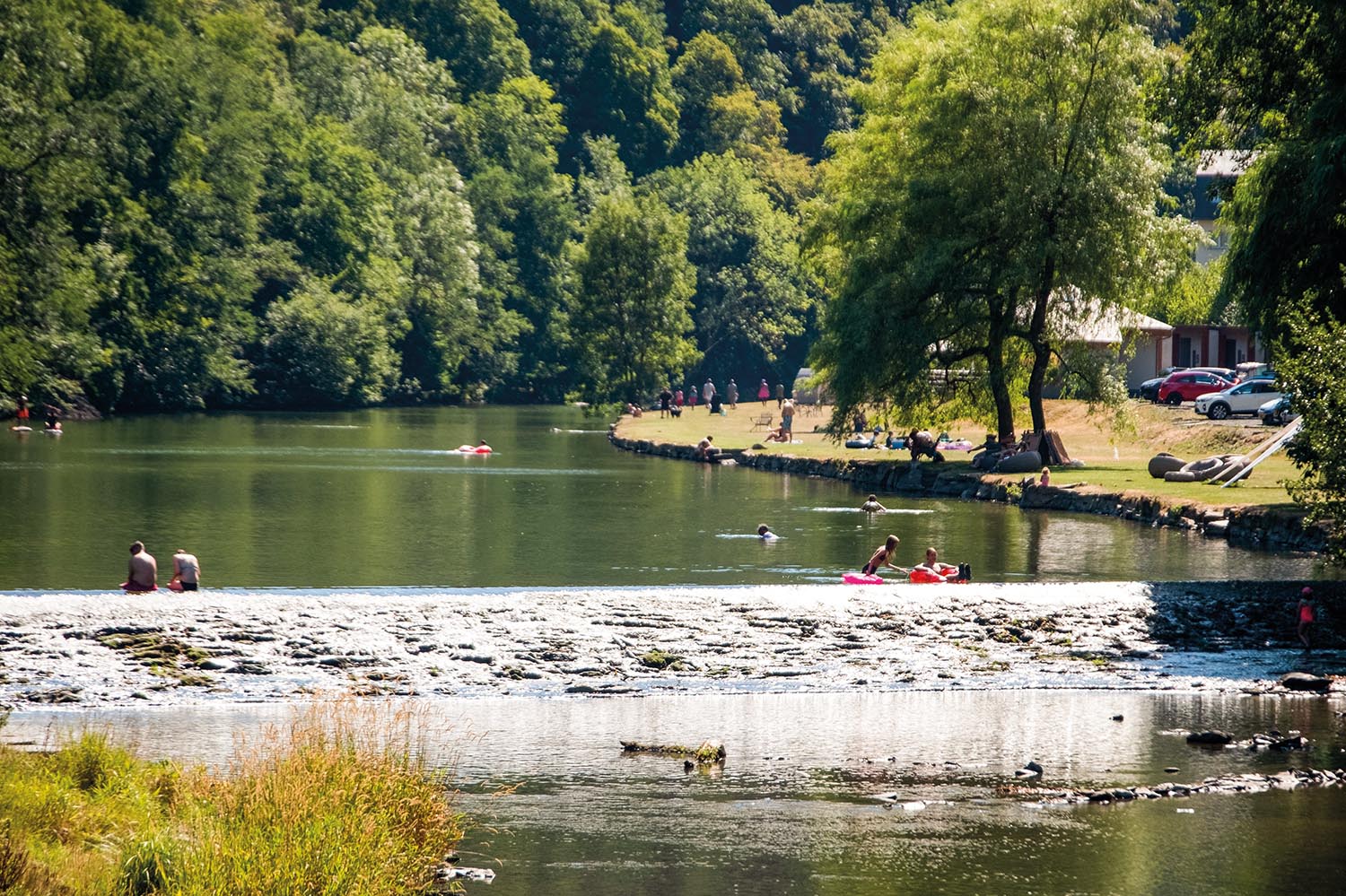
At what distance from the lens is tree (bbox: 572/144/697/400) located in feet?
341

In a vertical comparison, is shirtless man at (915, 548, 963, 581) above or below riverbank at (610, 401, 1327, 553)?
below

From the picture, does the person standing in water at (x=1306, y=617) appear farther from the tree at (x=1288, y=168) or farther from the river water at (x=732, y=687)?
the tree at (x=1288, y=168)

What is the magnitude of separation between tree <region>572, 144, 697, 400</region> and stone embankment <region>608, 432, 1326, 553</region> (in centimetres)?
2878

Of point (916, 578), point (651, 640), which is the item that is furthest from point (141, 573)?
point (916, 578)

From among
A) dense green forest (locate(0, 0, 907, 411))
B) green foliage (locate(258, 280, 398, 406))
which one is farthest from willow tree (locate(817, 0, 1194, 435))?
green foliage (locate(258, 280, 398, 406))

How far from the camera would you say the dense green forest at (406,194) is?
92375 mm

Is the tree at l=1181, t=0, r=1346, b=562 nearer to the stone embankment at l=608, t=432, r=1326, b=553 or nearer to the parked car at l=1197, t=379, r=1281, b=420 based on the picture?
the stone embankment at l=608, t=432, r=1326, b=553

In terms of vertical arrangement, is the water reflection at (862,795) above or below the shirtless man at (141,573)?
below

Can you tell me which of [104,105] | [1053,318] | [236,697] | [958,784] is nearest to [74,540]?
[236,697]

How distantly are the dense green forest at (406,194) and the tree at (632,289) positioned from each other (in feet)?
0.56

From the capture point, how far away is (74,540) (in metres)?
39.4

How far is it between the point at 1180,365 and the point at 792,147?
289ft

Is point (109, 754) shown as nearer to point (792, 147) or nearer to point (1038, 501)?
point (1038, 501)

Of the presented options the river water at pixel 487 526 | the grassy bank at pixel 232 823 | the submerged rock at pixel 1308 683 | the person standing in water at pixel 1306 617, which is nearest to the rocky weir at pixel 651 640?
the person standing in water at pixel 1306 617
